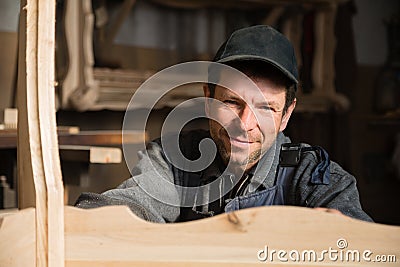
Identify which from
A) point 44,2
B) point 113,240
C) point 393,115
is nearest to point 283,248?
point 113,240

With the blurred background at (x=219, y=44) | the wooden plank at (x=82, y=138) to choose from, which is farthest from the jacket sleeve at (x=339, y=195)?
the blurred background at (x=219, y=44)

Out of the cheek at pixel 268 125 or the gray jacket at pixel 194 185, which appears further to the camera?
the cheek at pixel 268 125

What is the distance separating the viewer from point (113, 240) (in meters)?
0.98

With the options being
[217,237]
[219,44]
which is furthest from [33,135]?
[219,44]

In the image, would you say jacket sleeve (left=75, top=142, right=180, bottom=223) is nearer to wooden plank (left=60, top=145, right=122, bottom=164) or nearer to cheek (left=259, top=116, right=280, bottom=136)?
cheek (left=259, top=116, right=280, bottom=136)

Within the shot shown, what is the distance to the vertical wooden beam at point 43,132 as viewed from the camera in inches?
38.7

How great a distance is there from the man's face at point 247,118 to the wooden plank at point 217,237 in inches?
16.1

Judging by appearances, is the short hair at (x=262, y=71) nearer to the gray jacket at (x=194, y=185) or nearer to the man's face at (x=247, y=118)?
the man's face at (x=247, y=118)

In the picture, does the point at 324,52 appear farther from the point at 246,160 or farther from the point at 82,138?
the point at 246,160

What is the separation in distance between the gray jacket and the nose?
0.40ft

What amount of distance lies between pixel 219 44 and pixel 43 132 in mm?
3369

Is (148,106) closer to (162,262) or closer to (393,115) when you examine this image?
(393,115)

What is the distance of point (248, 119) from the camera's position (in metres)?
1.35

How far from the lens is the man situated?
4.44 ft
